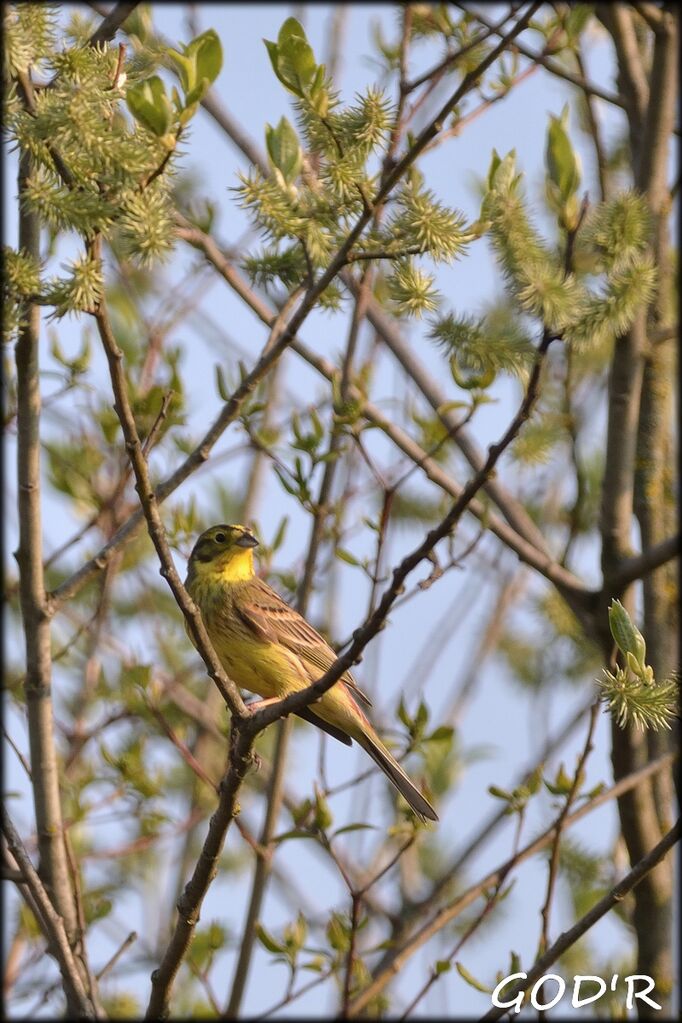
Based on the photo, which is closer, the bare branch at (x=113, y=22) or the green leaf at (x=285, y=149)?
the green leaf at (x=285, y=149)

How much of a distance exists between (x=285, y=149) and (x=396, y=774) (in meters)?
2.43

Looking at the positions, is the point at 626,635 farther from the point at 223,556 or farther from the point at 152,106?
the point at 223,556

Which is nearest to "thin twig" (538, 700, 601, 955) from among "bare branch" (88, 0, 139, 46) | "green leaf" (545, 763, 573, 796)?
"green leaf" (545, 763, 573, 796)

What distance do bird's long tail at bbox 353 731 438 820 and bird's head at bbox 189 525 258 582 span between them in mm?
986

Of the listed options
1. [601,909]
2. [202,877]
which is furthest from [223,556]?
[601,909]

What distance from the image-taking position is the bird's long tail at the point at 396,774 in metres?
4.94

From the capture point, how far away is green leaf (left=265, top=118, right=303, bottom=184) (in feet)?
13.3

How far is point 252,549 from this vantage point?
5.93m

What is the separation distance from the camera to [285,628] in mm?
5574

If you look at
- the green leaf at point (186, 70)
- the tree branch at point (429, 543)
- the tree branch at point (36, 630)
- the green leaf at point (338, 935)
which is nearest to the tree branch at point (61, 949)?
the tree branch at point (36, 630)

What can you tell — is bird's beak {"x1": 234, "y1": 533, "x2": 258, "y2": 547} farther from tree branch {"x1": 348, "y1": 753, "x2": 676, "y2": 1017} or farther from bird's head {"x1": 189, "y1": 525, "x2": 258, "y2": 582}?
tree branch {"x1": 348, "y1": 753, "x2": 676, "y2": 1017}

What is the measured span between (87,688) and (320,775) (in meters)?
1.71

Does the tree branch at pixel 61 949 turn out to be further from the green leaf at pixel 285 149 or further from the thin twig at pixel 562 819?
the green leaf at pixel 285 149

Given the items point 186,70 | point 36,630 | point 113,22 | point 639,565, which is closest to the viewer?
point 186,70
